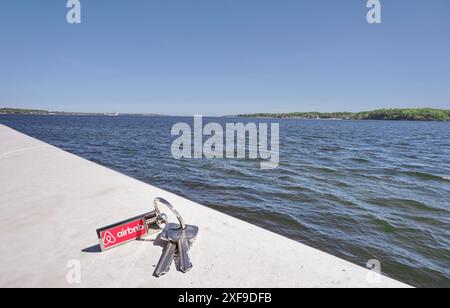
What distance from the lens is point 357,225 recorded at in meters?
5.57

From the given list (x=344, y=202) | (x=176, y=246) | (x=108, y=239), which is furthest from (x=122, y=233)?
(x=344, y=202)

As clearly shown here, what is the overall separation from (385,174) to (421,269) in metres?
6.95

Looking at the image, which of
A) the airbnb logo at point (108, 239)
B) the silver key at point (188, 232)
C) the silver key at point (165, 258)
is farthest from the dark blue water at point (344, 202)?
the airbnb logo at point (108, 239)

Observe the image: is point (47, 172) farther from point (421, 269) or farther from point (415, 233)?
point (415, 233)

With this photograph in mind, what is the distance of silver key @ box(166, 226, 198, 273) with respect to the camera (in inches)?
80.3

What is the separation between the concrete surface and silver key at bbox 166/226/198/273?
0.08 metres

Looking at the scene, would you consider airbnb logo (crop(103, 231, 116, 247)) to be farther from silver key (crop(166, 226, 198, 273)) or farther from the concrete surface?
silver key (crop(166, 226, 198, 273))

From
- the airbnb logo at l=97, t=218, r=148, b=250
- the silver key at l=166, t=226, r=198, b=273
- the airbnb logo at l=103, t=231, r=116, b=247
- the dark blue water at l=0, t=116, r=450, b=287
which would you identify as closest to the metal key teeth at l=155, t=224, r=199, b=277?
the silver key at l=166, t=226, r=198, b=273

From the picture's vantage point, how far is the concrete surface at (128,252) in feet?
6.23

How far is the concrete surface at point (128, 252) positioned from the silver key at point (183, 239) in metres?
0.08

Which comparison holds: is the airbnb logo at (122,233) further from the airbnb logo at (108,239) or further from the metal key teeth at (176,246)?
the metal key teeth at (176,246)

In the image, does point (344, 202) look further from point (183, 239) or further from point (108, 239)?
point (108, 239)
